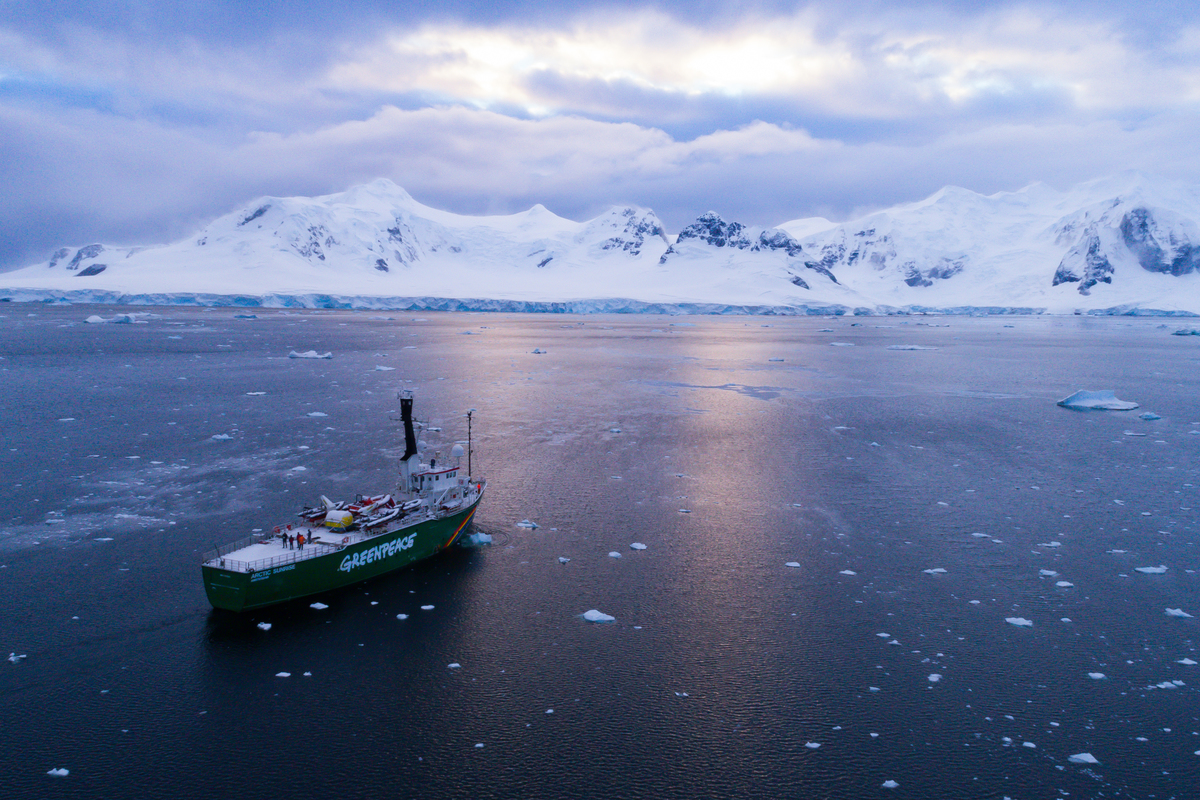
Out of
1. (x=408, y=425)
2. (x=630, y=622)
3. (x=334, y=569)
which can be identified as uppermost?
(x=408, y=425)

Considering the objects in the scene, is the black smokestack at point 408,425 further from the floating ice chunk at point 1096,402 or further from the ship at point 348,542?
the floating ice chunk at point 1096,402

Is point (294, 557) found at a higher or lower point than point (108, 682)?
higher

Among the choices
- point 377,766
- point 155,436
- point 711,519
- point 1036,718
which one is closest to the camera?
point 377,766

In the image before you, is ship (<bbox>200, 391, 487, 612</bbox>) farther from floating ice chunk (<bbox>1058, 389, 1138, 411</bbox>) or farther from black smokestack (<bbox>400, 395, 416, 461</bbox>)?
floating ice chunk (<bbox>1058, 389, 1138, 411</bbox>)

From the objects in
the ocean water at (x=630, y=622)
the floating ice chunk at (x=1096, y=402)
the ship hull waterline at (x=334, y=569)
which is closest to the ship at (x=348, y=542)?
the ship hull waterline at (x=334, y=569)

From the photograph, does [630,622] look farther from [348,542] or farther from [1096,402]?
[1096,402]

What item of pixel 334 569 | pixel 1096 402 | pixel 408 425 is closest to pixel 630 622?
pixel 334 569

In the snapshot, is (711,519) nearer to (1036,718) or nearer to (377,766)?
(1036,718)

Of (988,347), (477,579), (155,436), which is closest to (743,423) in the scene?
(477,579)
